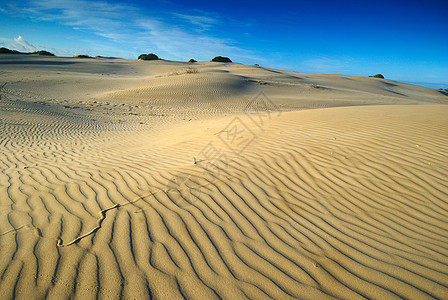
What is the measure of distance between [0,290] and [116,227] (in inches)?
37.7

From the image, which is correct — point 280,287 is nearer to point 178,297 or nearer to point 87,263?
point 178,297

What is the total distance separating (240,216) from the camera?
290 centimetres

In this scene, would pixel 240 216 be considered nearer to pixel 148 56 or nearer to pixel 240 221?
pixel 240 221

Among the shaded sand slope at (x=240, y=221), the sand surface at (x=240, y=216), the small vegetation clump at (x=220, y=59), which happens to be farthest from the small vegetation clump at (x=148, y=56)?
the shaded sand slope at (x=240, y=221)

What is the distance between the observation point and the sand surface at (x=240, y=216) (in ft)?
6.63

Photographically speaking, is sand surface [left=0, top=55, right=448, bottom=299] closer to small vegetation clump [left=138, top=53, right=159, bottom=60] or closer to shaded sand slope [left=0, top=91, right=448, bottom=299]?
shaded sand slope [left=0, top=91, right=448, bottom=299]

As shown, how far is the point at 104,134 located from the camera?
30.2 feet

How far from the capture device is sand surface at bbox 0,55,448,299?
202 cm

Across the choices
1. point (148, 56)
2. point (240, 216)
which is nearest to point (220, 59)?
point (148, 56)

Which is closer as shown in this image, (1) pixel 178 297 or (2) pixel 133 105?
(1) pixel 178 297

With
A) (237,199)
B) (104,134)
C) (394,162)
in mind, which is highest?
(394,162)

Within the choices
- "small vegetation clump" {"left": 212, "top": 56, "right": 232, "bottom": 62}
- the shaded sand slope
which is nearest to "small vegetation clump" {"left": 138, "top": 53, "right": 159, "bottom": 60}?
"small vegetation clump" {"left": 212, "top": 56, "right": 232, "bottom": 62}

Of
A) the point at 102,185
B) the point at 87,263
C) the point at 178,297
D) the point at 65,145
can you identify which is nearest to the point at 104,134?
the point at 65,145

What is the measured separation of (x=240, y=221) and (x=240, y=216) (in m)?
0.09
